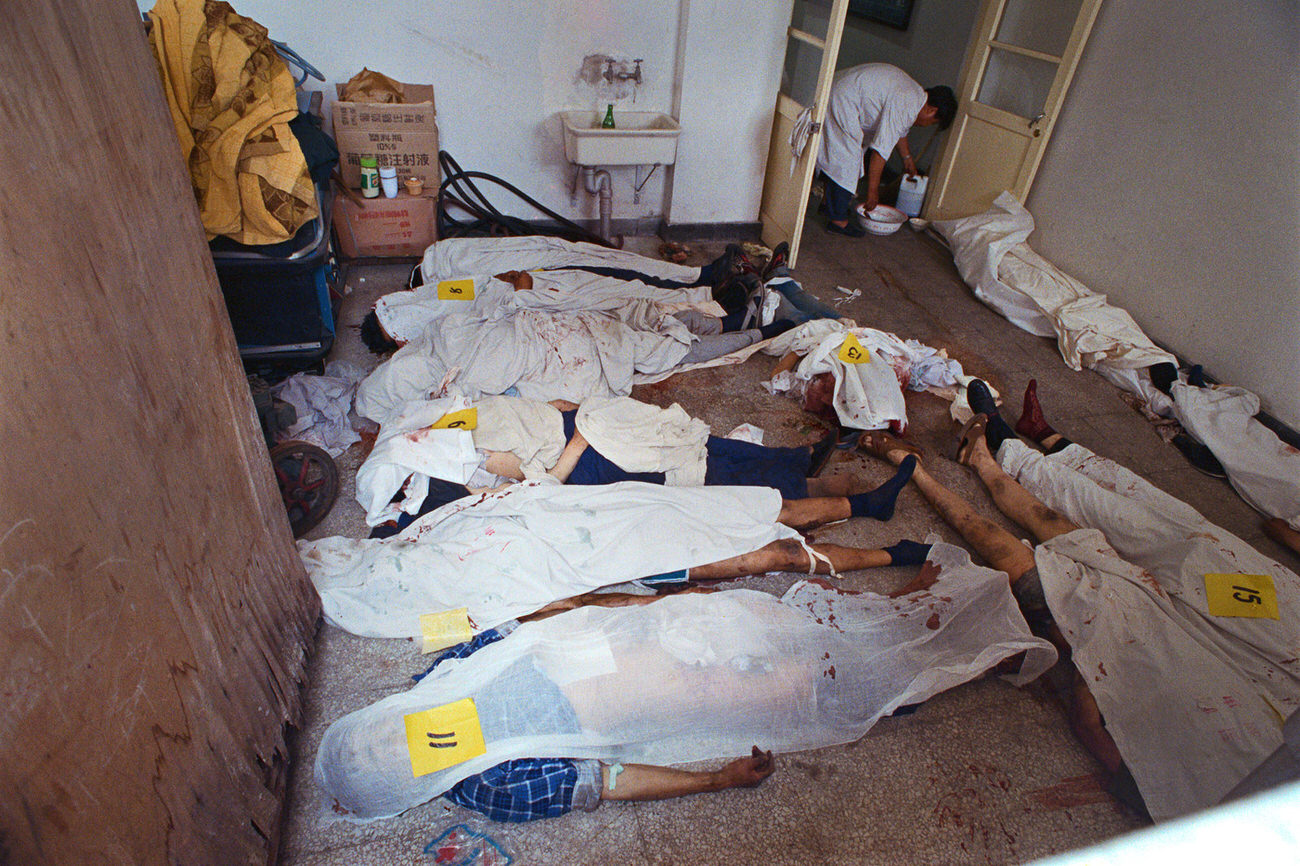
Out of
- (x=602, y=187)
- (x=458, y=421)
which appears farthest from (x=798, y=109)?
(x=458, y=421)

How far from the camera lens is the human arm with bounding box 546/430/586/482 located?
6.98ft

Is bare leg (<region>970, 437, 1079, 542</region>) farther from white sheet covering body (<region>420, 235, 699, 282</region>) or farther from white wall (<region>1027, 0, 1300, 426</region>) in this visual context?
white sheet covering body (<region>420, 235, 699, 282</region>)

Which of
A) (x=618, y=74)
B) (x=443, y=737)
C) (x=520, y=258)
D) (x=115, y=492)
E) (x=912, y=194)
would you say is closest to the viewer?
(x=115, y=492)

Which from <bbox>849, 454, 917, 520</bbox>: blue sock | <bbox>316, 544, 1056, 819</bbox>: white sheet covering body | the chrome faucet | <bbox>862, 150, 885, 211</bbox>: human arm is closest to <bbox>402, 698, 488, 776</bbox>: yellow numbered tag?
<bbox>316, 544, 1056, 819</bbox>: white sheet covering body

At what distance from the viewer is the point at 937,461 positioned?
2656 millimetres

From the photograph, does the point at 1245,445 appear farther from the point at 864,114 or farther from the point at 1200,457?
the point at 864,114

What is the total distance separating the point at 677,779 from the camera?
1.50 meters

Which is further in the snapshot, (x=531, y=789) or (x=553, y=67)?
(x=553, y=67)

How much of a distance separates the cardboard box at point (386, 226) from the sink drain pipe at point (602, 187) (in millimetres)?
841

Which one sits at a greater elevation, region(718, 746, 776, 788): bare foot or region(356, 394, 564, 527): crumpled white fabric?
region(356, 394, 564, 527): crumpled white fabric

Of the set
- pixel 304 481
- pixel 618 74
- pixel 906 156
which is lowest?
pixel 304 481

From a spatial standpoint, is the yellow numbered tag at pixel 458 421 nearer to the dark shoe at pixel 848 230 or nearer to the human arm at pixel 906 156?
the dark shoe at pixel 848 230

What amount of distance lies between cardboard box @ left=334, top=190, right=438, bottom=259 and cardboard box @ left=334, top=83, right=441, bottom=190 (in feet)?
0.39

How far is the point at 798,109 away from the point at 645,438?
8.30 ft
